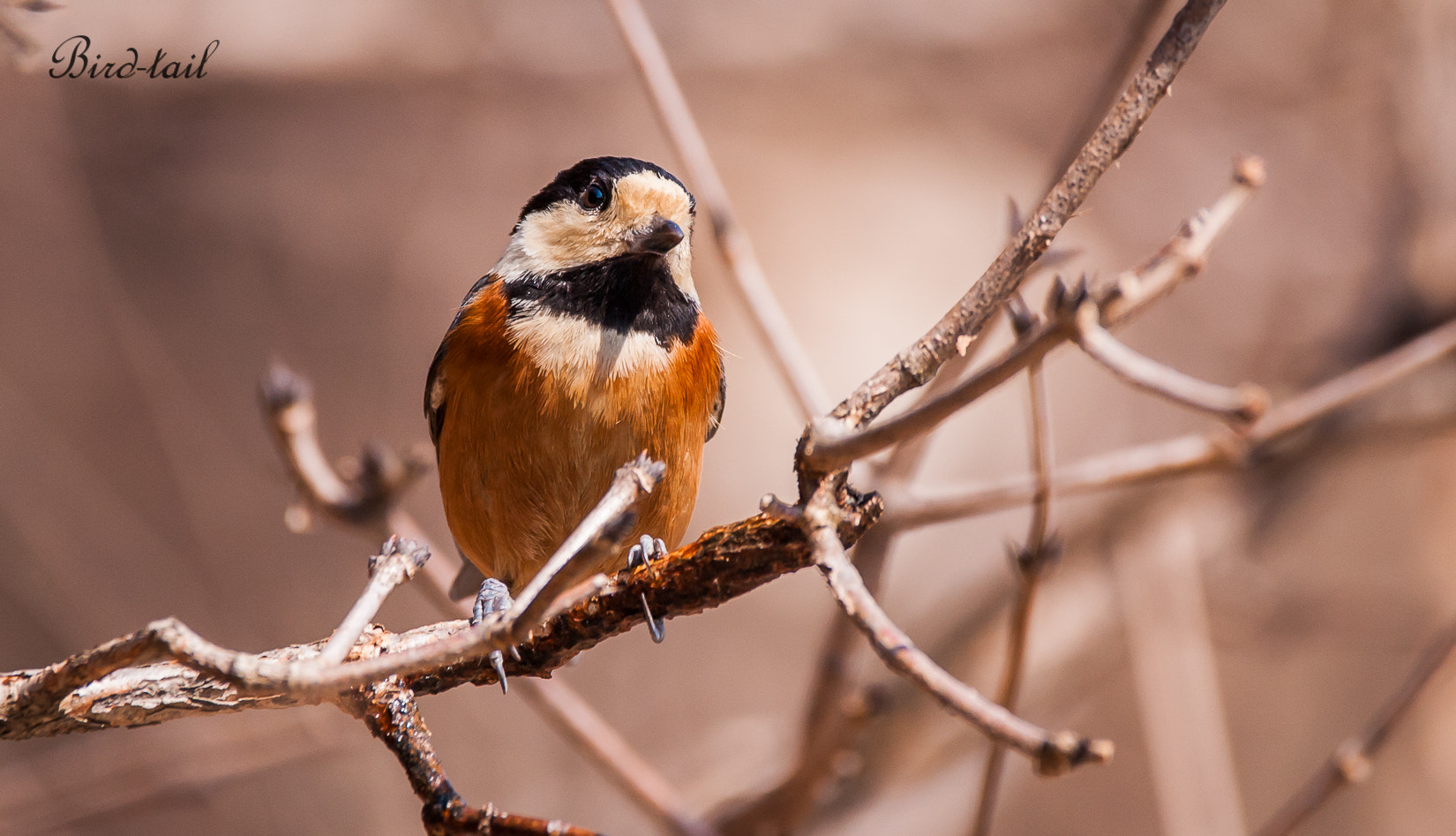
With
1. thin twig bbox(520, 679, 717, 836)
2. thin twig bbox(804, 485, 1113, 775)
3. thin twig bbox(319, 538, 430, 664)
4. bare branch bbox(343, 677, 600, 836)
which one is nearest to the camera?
thin twig bbox(804, 485, 1113, 775)

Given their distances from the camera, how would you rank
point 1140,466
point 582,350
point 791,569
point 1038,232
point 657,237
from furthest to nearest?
point 1140,466
point 582,350
point 657,237
point 791,569
point 1038,232

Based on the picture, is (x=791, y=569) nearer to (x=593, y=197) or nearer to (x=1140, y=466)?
(x=593, y=197)

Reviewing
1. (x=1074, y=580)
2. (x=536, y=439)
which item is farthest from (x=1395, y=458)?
(x=536, y=439)

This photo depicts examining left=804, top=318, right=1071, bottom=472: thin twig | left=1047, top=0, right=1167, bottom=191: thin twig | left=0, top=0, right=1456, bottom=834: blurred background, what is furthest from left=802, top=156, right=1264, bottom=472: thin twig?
left=0, top=0, right=1456, bottom=834: blurred background

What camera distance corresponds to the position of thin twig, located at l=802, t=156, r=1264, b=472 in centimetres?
94

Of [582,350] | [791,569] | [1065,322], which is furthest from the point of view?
[582,350]

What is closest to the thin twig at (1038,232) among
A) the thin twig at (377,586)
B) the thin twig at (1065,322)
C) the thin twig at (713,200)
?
the thin twig at (1065,322)

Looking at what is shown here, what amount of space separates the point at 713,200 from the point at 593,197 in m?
0.43

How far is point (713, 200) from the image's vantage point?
2723 millimetres

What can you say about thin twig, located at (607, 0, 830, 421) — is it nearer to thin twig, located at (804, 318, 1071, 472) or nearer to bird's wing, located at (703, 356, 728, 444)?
bird's wing, located at (703, 356, 728, 444)

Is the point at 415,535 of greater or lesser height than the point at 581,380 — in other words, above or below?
below

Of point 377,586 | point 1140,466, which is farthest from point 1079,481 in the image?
point 377,586

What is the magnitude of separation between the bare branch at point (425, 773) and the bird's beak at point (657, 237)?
98 cm

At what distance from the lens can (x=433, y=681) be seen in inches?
63.6
